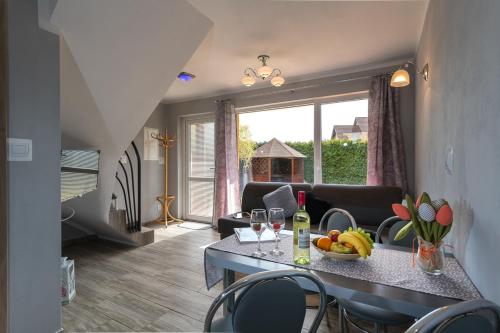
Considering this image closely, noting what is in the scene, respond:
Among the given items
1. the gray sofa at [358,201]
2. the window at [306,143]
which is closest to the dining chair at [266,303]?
the gray sofa at [358,201]

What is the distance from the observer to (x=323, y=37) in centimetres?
275

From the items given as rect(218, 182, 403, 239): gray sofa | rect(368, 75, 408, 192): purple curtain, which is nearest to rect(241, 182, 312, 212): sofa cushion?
rect(218, 182, 403, 239): gray sofa

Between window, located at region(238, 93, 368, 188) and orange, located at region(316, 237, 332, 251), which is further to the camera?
window, located at region(238, 93, 368, 188)

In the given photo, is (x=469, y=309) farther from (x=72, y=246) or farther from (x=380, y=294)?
(x=72, y=246)

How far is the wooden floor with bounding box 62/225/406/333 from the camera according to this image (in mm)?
2002

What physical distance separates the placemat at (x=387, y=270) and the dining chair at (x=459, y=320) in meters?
0.37

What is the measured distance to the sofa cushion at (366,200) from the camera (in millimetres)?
3166

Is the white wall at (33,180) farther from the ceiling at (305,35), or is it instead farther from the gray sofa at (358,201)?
the gray sofa at (358,201)

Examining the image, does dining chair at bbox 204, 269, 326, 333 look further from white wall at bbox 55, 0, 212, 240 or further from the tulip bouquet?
white wall at bbox 55, 0, 212, 240

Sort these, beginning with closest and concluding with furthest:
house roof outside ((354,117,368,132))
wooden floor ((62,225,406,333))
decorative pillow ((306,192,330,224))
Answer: wooden floor ((62,225,406,333)) → decorative pillow ((306,192,330,224)) → house roof outside ((354,117,368,132))

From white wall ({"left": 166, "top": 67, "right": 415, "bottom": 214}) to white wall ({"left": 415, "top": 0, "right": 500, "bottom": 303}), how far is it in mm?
A: 1847

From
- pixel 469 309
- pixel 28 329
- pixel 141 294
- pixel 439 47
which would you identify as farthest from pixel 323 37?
pixel 28 329

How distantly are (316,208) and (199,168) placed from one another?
2.75m

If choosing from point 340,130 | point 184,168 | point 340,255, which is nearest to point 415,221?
point 340,255
